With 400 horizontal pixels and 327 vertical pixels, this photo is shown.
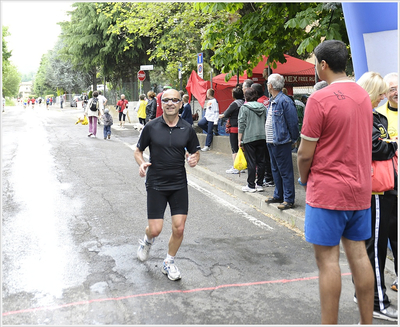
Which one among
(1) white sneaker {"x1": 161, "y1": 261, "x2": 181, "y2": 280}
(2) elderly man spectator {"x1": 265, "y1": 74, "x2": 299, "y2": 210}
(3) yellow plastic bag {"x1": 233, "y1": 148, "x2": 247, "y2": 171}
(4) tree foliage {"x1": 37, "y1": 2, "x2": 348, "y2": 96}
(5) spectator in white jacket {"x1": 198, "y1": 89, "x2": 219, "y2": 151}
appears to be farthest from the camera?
(5) spectator in white jacket {"x1": 198, "y1": 89, "x2": 219, "y2": 151}

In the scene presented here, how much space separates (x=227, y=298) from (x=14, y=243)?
3.08 metres

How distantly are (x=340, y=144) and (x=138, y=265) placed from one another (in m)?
2.79

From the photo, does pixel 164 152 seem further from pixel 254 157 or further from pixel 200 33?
pixel 200 33

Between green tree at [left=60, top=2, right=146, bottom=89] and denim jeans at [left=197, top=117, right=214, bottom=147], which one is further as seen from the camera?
green tree at [left=60, top=2, right=146, bottom=89]

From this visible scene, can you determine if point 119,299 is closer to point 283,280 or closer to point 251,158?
point 283,280

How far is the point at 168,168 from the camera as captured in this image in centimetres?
480

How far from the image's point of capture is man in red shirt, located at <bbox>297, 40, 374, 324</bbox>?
318cm

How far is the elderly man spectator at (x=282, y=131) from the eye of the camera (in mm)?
6996

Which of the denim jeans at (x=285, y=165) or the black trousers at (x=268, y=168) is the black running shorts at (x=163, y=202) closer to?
the denim jeans at (x=285, y=165)

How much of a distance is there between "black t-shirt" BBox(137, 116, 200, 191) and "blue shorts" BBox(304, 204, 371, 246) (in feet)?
5.89

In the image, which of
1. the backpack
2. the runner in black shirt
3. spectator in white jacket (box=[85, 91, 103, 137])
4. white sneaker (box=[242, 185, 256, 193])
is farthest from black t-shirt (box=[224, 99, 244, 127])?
the backpack

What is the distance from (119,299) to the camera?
4215mm

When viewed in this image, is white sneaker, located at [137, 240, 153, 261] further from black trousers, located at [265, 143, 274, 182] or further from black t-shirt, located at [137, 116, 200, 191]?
black trousers, located at [265, 143, 274, 182]

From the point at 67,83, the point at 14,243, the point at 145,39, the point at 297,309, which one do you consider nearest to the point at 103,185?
the point at 14,243
